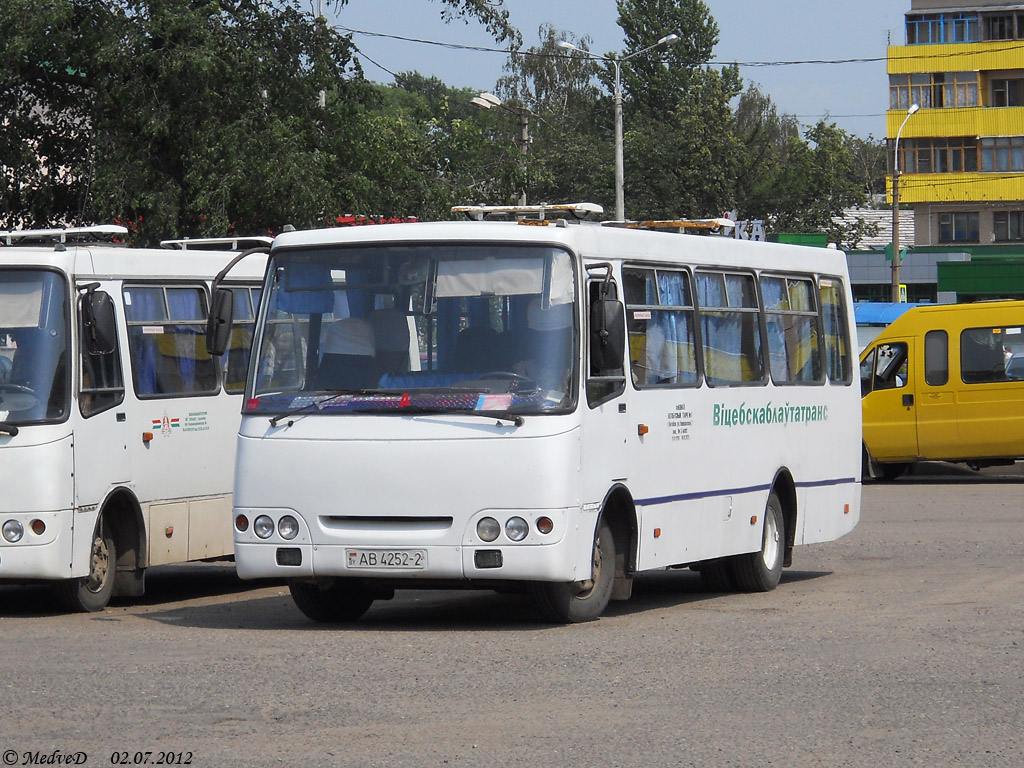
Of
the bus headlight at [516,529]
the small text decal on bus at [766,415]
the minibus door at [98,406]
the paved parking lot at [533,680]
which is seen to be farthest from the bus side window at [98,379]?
the small text decal on bus at [766,415]

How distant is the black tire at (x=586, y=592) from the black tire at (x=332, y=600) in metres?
1.22

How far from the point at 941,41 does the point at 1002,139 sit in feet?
16.0

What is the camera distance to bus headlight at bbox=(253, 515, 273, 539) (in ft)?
35.2

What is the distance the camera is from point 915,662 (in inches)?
367

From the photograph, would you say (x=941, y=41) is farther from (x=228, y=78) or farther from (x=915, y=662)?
(x=915, y=662)

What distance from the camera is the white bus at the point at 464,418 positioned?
34.1 ft

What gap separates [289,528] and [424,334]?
1.37 m

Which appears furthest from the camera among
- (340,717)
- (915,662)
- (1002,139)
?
(1002,139)

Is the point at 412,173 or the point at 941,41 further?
the point at 941,41

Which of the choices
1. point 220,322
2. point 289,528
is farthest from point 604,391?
point 220,322

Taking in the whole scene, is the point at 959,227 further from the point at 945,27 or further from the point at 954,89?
the point at 945,27

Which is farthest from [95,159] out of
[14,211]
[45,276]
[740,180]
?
[740,180]

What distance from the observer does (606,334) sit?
1063cm

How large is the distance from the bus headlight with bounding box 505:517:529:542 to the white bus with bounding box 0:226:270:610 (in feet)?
10.7
